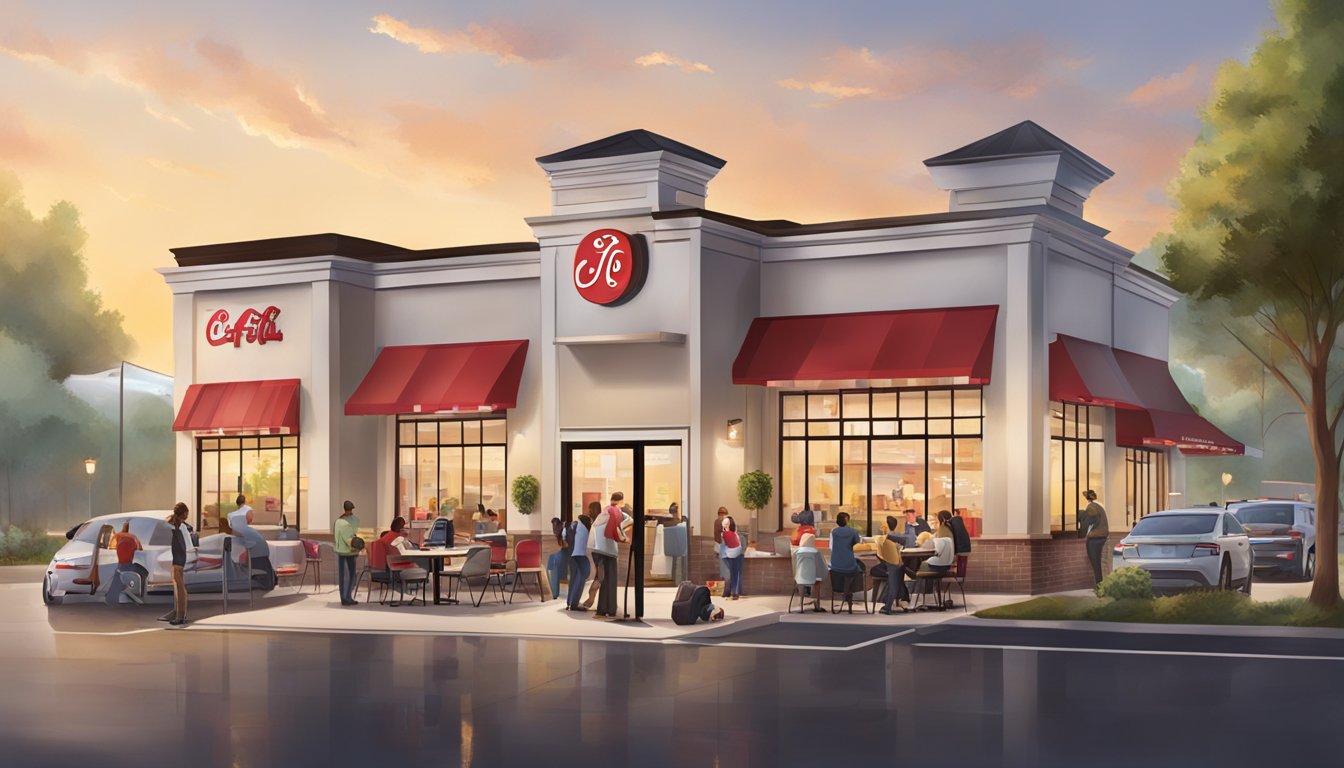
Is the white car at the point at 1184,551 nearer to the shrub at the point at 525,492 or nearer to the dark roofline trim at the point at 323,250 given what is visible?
the shrub at the point at 525,492

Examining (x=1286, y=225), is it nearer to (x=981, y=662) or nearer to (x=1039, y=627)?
(x=1039, y=627)

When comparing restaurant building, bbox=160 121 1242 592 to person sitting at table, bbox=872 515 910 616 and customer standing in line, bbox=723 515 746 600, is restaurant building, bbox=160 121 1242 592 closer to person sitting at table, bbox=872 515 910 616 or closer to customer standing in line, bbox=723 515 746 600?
customer standing in line, bbox=723 515 746 600

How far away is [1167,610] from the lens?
25.2 meters

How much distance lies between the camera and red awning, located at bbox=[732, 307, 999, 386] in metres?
31.1

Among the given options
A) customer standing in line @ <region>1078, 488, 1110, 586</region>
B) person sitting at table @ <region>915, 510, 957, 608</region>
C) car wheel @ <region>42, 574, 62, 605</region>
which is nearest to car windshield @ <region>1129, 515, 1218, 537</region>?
customer standing in line @ <region>1078, 488, 1110, 586</region>

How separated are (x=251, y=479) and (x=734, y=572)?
14869 millimetres

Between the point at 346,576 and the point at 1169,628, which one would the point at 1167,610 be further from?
the point at 346,576

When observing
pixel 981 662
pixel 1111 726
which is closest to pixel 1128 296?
pixel 981 662

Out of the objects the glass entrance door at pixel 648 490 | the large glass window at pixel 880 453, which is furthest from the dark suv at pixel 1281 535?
the glass entrance door at pixel 648 490

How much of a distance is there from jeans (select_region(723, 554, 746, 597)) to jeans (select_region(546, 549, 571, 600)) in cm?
291

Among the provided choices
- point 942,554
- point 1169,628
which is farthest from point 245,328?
point 1169,628

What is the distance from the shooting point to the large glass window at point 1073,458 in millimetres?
32875

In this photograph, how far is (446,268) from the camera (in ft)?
121

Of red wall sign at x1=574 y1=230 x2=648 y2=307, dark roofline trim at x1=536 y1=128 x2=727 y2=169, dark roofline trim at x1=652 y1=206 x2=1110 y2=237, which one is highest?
dark roofline trim at x1=536 y1=128 x2=727 y2=169
